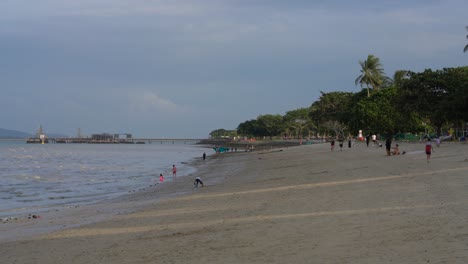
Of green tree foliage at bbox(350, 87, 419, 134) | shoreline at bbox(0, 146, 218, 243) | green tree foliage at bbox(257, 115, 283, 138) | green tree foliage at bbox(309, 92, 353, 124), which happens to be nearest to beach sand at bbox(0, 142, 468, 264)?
shoreline at bbox(0, 146, 218, 243)

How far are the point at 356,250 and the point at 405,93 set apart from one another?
54726 mm

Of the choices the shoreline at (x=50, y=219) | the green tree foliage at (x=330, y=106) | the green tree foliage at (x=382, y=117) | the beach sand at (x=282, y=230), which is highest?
the green tree foliage at (x=330, y=106)

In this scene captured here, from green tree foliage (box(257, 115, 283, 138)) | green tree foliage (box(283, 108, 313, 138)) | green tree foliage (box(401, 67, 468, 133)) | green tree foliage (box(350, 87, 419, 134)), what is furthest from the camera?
green tree foliage (box(257, 115, 283, 138))

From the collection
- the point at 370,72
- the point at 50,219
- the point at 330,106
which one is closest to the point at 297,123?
the point at 330,106

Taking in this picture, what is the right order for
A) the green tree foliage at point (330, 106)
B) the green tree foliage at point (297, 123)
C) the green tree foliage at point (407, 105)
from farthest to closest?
the green tree foliage at point (297, 123)
the green tree foliage at point (330, 106)
the green tree foliage at point (407, 105)

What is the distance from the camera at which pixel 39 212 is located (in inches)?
755

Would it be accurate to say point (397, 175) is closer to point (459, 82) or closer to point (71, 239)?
point (71, 239)

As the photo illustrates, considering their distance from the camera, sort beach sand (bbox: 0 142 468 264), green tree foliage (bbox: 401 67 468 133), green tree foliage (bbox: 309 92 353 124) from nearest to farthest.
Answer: beach sand (bbox: 0 142 468 264), green tree foliage (bbox: 401 67 468 133), green tree foliage (bbox: 309 92 353 124)

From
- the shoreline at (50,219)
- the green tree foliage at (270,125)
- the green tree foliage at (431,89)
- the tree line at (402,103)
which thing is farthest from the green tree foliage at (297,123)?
the shoreline at (50,219)

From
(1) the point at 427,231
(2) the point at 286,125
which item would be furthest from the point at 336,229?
(2) the point at 286,125

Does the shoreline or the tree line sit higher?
the tree line

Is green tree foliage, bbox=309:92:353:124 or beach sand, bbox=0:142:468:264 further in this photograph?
green tree foliage, bbox=309:92:353:124

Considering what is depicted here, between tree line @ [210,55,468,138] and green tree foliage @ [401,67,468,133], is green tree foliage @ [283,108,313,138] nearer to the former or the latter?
tree line @ [210,55,468,138]

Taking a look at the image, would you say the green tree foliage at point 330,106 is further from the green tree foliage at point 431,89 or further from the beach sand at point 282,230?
the beach sand at point 282,230
